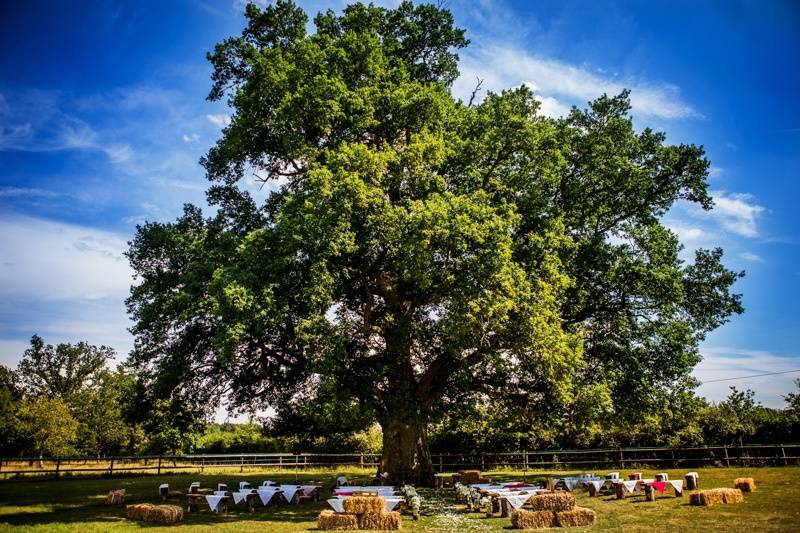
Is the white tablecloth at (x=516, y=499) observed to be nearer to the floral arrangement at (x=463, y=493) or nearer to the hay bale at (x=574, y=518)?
the floral arrangement at (x=463, y=493)

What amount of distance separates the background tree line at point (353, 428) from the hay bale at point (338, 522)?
4251 mm

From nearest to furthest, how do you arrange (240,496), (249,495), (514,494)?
(514,494) → (240,496) → (249,495)

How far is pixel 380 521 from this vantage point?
11.8 metres

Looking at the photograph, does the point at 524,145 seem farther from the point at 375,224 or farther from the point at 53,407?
the point at 53,407

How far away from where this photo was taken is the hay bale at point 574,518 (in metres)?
11.5

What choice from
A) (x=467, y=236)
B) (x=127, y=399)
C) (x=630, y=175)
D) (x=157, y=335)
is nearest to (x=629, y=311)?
(x=630, y=175)

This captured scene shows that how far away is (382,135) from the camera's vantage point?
21.1 m

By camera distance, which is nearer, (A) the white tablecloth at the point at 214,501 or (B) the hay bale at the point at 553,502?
(B) the hay bale at the point at 553,502

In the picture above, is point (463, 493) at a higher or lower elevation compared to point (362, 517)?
lower

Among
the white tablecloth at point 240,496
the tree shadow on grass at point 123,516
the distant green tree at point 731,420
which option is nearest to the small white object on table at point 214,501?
the tree shadow on grass at point 123,516

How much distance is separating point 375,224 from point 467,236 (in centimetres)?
347

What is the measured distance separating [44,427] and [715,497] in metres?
50.1

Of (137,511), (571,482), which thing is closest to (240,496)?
(137,511)

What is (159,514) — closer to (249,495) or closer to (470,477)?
(249,495)
